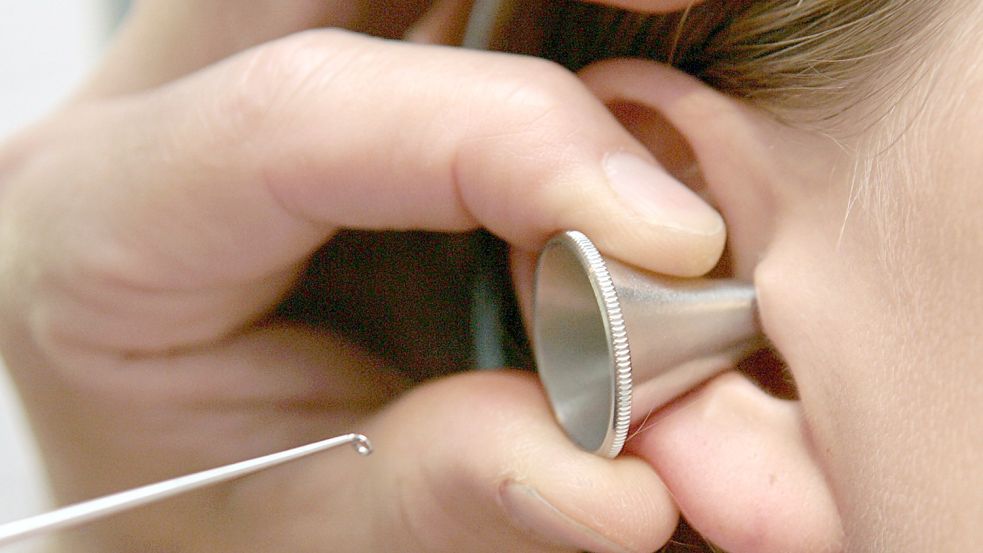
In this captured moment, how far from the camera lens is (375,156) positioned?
1.25 feet

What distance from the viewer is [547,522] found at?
367mm

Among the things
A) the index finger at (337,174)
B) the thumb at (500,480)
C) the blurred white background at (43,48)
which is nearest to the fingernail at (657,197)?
the index finger at (337,174)

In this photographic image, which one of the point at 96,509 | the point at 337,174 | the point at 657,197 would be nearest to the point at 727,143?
the point at 657,197

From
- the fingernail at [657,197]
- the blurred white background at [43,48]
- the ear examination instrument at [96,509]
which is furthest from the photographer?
the blurred white background at [43,48]

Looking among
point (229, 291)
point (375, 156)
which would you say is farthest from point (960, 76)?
point (229, 291)

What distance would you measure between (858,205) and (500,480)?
0.18 m

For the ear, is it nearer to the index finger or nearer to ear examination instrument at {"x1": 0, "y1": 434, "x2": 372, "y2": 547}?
the index finger

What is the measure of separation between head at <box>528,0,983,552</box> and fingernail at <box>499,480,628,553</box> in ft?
0.13

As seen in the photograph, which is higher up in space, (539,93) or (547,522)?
(539,93)

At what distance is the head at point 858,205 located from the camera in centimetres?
28

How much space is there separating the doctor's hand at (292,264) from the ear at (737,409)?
0.02 metres

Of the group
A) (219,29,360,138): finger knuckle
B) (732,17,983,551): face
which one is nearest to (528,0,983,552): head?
(732,17,983,551): face

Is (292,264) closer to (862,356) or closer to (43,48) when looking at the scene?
(862,356)

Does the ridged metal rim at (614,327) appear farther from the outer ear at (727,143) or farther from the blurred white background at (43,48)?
the blurred white background at (43,48)
